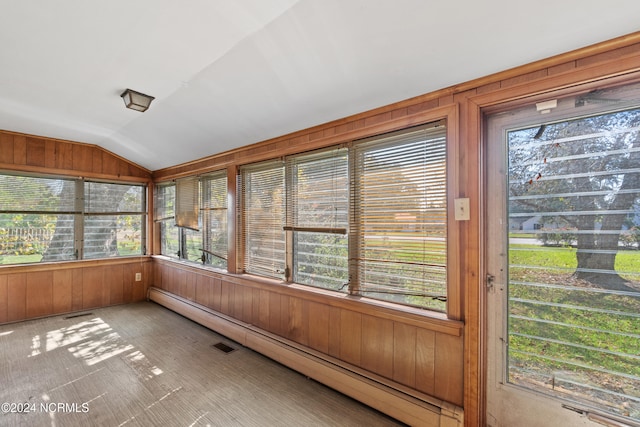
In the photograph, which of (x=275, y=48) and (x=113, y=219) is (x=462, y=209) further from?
(x=113, y=219)

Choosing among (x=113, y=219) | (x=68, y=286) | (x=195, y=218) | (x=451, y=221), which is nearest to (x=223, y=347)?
(x=195, y=218)

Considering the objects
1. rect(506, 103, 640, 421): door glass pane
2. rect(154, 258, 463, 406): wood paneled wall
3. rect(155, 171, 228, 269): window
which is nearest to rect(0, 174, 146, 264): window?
rect(155, 171, 228, 269): window

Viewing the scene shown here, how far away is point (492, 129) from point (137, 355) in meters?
3.46

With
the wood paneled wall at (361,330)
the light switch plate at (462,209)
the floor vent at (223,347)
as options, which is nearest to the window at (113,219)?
the wood paneled wall at (361,330)

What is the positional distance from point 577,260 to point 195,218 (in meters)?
3.79

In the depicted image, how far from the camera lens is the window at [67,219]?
3.56 meters

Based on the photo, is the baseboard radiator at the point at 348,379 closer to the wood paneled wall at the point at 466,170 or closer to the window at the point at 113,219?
the wood paneled wall at the point at 466,170

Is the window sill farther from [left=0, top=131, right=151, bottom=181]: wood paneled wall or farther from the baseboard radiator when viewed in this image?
[left=0, top=131, right=151, bottom=181]: wood paneled wall

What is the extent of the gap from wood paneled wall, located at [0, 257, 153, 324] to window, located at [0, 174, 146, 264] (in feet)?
0.48

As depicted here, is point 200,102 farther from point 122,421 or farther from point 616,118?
point 616,118

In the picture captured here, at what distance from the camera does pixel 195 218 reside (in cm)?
383

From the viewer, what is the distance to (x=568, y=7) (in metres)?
1.13

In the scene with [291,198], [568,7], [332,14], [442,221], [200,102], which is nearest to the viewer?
[568,7]

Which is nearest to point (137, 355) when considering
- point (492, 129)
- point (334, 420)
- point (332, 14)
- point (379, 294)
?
point (334, 420)
